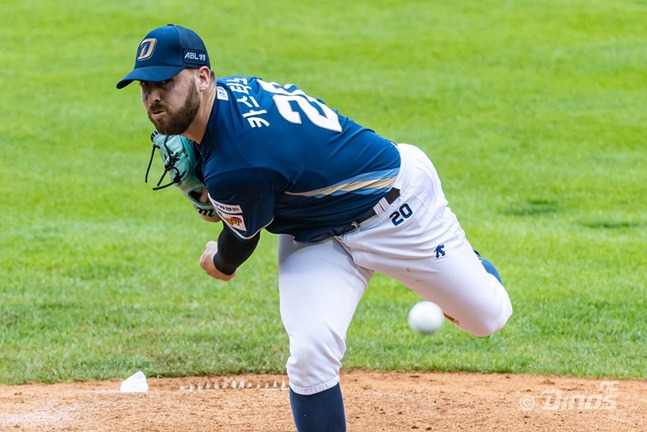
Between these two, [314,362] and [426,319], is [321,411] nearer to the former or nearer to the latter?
[314,362]

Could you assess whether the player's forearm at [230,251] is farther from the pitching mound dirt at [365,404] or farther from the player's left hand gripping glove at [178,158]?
the pitching mound dirt at [365,404]

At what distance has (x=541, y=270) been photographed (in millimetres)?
10094

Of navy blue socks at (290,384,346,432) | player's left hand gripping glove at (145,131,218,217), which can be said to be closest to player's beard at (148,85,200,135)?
player's left hand gripping glove at (145,131,218,217)

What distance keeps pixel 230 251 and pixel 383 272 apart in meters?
0.81

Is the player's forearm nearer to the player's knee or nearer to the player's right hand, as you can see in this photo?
the player's right hand

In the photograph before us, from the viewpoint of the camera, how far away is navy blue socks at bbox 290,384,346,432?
16.0 feet

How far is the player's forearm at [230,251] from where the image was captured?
5.09 m

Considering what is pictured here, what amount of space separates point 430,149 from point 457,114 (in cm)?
222

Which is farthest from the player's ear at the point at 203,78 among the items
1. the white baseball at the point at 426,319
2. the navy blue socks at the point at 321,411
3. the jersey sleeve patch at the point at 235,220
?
the white baseball at the point at 426,319

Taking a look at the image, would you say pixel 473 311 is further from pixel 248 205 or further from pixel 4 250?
pixel 4 250

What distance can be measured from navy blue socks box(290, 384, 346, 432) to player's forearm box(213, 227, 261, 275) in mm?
774

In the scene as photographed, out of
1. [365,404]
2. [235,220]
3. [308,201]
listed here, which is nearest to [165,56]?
[235,220]

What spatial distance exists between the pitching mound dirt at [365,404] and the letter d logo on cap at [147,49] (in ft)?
7.60

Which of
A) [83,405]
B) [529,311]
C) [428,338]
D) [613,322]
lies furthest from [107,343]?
[613,322]
